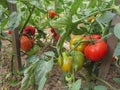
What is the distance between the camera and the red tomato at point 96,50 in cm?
105

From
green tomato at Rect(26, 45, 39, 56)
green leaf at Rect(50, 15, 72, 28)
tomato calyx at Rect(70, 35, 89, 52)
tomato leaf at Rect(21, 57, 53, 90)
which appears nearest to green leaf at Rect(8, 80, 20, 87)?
green tomato at Rect(26, 45, 39, 56)

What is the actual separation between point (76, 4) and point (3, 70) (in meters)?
0.96

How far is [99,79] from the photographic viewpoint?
1.25m

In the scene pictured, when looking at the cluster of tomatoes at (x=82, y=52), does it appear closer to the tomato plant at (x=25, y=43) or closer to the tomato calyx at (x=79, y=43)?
the tomato calyx at (x=79, y=43)

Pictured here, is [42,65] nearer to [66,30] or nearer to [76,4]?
[66,30]

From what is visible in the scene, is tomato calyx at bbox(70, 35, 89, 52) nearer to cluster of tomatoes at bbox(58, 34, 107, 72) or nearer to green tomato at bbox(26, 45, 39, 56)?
cluster of tomatoes at bbox(58, 34, 107, 72)

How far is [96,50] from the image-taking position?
41.4 inches

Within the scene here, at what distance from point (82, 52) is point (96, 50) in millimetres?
95

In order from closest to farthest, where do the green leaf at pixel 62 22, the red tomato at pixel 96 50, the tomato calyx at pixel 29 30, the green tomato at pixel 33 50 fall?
the green leaf at pixel 62 22
the red tomato at pixel 96 50
the green tomato at pixel 33 50
the tomato calyx at pixel 29 30

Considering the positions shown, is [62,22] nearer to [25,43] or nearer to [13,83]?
[25,43]

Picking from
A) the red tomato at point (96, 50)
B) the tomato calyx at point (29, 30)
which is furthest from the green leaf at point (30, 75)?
the tomato calyx at point (29, 30)

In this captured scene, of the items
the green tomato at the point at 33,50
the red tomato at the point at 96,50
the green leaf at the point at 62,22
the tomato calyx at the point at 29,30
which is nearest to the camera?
the green leaf at the point at 62,22

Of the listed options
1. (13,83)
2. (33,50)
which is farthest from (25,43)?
(13,83)

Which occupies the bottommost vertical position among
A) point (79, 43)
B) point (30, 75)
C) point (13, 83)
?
point (13, 83)
